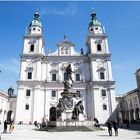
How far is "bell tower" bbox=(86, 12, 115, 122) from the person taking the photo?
3853 centimetres

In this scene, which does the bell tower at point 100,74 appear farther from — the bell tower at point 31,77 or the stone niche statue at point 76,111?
the stone niche statue at point 76,111

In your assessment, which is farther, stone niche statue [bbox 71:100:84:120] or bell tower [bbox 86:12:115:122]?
bell tower [bbox 86:12:115:122]

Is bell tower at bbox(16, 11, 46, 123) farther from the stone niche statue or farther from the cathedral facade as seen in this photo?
the stone niche statue

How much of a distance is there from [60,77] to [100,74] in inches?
344

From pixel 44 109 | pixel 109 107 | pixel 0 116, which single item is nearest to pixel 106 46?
pixel 109 107

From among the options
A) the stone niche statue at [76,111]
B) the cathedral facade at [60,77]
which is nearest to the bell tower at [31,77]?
the cathedral facade at [60,77]

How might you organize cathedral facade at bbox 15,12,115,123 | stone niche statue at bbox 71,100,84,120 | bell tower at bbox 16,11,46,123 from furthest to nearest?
cathedral facade at bbox 15,12,115,123
bell tower at bbox 16,11,46,123
stone niche statue at bbox 71,100,84,120

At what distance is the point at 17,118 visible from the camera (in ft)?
121

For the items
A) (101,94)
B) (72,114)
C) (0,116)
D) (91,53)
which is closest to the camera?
(72,114)

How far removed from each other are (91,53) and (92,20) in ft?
35.4

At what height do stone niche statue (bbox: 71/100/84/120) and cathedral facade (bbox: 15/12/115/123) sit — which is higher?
cathedral facade (bbox: 15/12/115/123)

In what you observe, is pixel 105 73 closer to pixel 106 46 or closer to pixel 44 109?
pixel 106 46

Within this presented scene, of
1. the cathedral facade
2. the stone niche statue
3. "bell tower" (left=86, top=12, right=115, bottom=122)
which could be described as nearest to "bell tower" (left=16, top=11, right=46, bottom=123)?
the cathedral facade

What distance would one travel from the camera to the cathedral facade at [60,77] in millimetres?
38250
